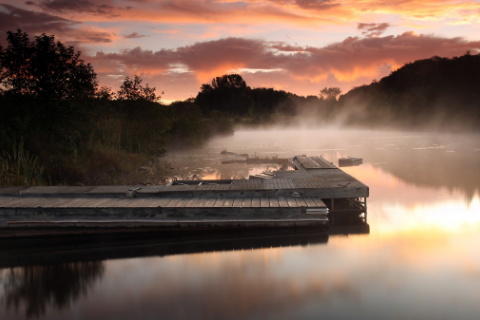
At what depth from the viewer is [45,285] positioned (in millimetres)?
5895

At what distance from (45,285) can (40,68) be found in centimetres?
912

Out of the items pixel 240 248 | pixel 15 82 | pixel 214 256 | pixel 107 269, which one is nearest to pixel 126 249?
pixel 107 269

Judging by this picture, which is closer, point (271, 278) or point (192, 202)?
point (271, 278)

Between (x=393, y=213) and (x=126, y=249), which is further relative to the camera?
(x=393, y=213)

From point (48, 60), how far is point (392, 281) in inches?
488

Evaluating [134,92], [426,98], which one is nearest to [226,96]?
[426,98]

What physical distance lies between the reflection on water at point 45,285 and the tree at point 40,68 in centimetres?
806

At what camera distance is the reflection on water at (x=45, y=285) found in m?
5.39

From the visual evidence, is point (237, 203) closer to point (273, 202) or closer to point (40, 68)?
point (273, 202)

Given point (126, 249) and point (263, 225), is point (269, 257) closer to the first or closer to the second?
point (263, 225)

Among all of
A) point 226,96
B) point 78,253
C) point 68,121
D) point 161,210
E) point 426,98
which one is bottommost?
point 78,253

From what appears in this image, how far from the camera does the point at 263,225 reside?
7.62 m

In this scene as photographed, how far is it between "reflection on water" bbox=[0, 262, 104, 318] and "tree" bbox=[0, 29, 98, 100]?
26.5 ft

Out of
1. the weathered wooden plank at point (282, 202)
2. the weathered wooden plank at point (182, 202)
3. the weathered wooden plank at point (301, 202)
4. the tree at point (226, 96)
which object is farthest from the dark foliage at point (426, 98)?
the weathered wooden plank at point (182, 202)
